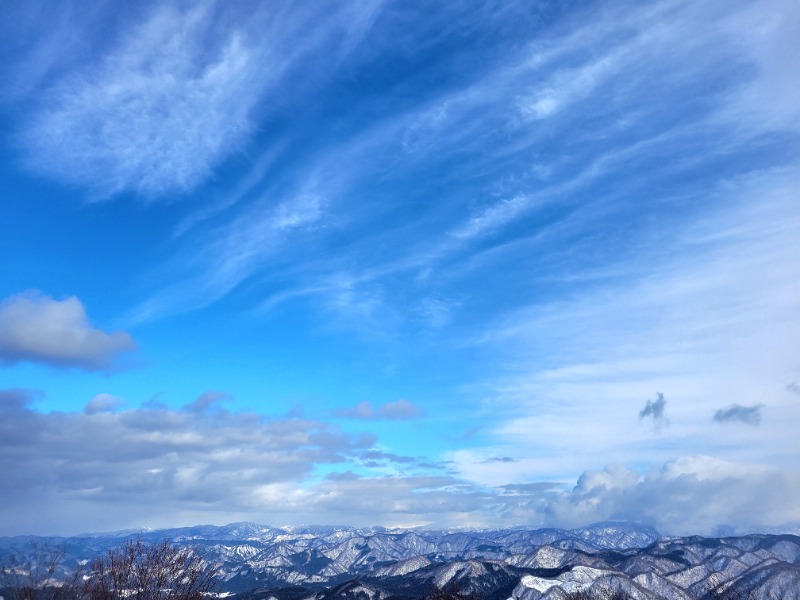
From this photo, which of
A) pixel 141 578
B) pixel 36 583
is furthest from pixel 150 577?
pixel 36 583

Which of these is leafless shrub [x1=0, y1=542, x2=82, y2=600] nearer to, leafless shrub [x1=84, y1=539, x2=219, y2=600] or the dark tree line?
the dark tree line

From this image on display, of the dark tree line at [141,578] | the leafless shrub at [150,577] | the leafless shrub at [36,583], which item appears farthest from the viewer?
the leafless shrub at [36,583]

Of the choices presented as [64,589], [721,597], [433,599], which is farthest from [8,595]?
[721,597]

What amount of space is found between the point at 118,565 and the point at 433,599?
75257 millimetres

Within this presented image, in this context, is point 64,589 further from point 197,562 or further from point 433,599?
point 433,599

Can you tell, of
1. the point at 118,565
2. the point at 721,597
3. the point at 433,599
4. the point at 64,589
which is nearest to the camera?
the point at 118,565

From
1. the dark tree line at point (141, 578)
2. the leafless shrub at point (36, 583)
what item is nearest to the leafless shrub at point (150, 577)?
the dark tree line at point (141, 578)

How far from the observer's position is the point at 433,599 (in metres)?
111

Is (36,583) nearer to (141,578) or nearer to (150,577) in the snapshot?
(150,577)

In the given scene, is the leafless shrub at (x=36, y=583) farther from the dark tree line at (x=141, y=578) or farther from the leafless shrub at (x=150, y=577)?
the leafless shrub at (x=150, y=577)

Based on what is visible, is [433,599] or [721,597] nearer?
[433,599]

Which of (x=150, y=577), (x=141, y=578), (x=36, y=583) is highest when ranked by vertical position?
(x=141, y=578)

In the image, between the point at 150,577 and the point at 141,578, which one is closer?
the point at 141,578

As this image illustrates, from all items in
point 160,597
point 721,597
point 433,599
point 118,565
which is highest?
point 118,565
